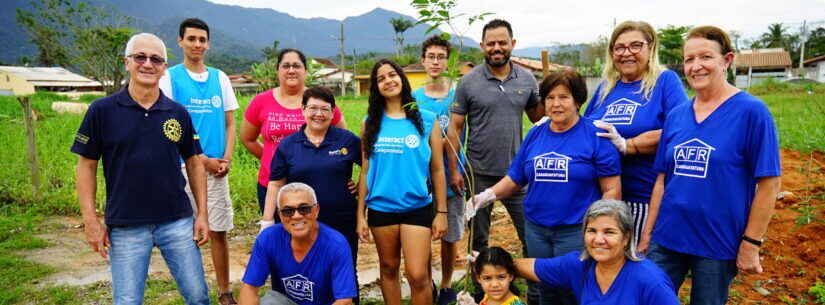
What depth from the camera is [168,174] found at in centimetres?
268

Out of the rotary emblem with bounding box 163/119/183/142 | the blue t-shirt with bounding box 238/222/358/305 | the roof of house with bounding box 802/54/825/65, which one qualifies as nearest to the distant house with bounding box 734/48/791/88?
the roof of house with bounding box 802/54/825/65

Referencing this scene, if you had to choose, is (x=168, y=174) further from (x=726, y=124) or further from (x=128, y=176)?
(x=726, y=124)

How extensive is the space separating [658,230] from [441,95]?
1.87 m

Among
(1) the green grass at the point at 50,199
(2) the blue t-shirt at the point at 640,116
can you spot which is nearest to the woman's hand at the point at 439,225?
(2) the blue t-shirt at the point at 640,116

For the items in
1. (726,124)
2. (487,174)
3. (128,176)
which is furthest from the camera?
(487,174)

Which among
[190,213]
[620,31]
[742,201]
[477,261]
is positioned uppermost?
[620,31]

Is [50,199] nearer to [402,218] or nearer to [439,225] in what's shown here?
[402,218]

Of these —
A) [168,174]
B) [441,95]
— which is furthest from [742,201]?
[168,174]

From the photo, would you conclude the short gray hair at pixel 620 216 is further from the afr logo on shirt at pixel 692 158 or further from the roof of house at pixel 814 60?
the roof of house at pixel 814 60

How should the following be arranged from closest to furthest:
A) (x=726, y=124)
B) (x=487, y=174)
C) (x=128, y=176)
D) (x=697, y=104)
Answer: (x=726, y=124)
(x=697, y=104)
(x=128, y=176)
(x=487, y=174)

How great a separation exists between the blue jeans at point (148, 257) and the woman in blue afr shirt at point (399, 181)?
977 mm

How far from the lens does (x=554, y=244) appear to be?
2598 millimetres

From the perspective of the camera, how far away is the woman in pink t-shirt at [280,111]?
3.52m

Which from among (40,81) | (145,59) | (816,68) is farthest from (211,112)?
(40,81)
